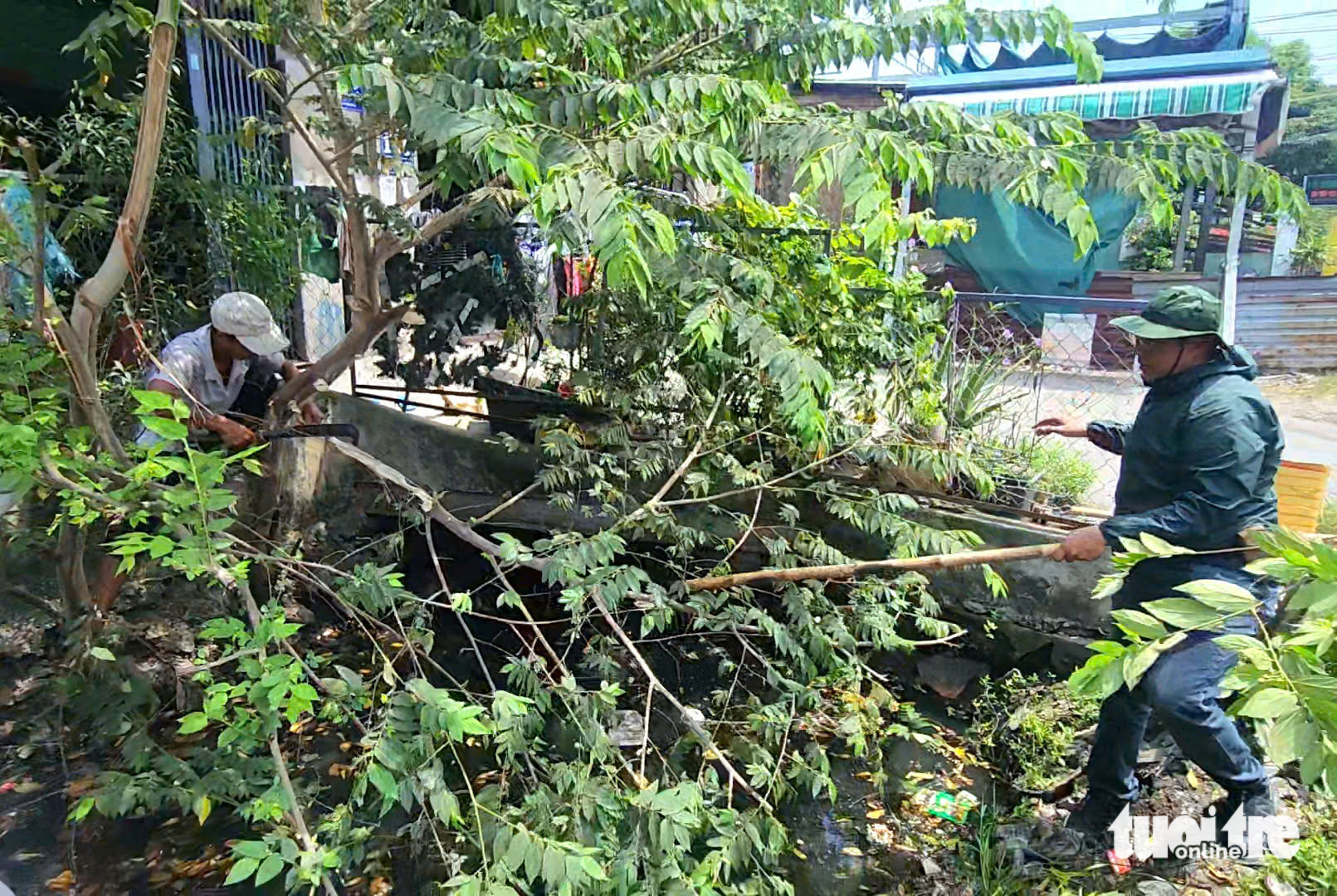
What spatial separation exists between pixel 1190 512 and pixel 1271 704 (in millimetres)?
1985

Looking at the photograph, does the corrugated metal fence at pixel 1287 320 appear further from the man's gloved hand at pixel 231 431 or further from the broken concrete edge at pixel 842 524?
the man's gloved hand at pixel 231 431

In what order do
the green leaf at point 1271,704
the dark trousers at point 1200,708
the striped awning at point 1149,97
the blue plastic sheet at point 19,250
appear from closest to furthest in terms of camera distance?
Answer: the green leaf at point 1271,704 < the blue plastic sheet at point 19,250 < the dark trousers at point 1200,708 < the striped awning at point 1149,97

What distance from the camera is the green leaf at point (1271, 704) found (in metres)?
1.05

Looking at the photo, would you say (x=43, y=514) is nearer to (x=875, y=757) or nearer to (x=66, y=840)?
(x=66, y=840)

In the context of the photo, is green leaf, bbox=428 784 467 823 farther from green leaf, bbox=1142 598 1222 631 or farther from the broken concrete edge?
the broken concrete edge

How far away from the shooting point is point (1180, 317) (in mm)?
2875

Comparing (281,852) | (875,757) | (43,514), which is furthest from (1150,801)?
(43,514)

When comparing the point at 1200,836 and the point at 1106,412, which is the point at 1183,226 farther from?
the point at 1200,836

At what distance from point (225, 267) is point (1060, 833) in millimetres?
5467

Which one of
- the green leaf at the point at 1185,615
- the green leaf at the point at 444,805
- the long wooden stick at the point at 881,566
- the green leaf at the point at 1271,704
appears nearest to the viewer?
the green leaf at the point at 1271,704

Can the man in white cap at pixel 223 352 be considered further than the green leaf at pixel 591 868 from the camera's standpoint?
Yes

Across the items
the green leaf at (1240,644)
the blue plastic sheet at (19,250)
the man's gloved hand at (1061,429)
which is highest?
the blue plastic sheet at (19,250)

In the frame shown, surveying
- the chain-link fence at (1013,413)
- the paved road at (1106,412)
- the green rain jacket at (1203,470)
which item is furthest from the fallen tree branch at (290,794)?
the paved road at (1106,412)

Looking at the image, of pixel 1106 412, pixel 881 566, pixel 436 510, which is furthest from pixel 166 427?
pixel 1106 412
